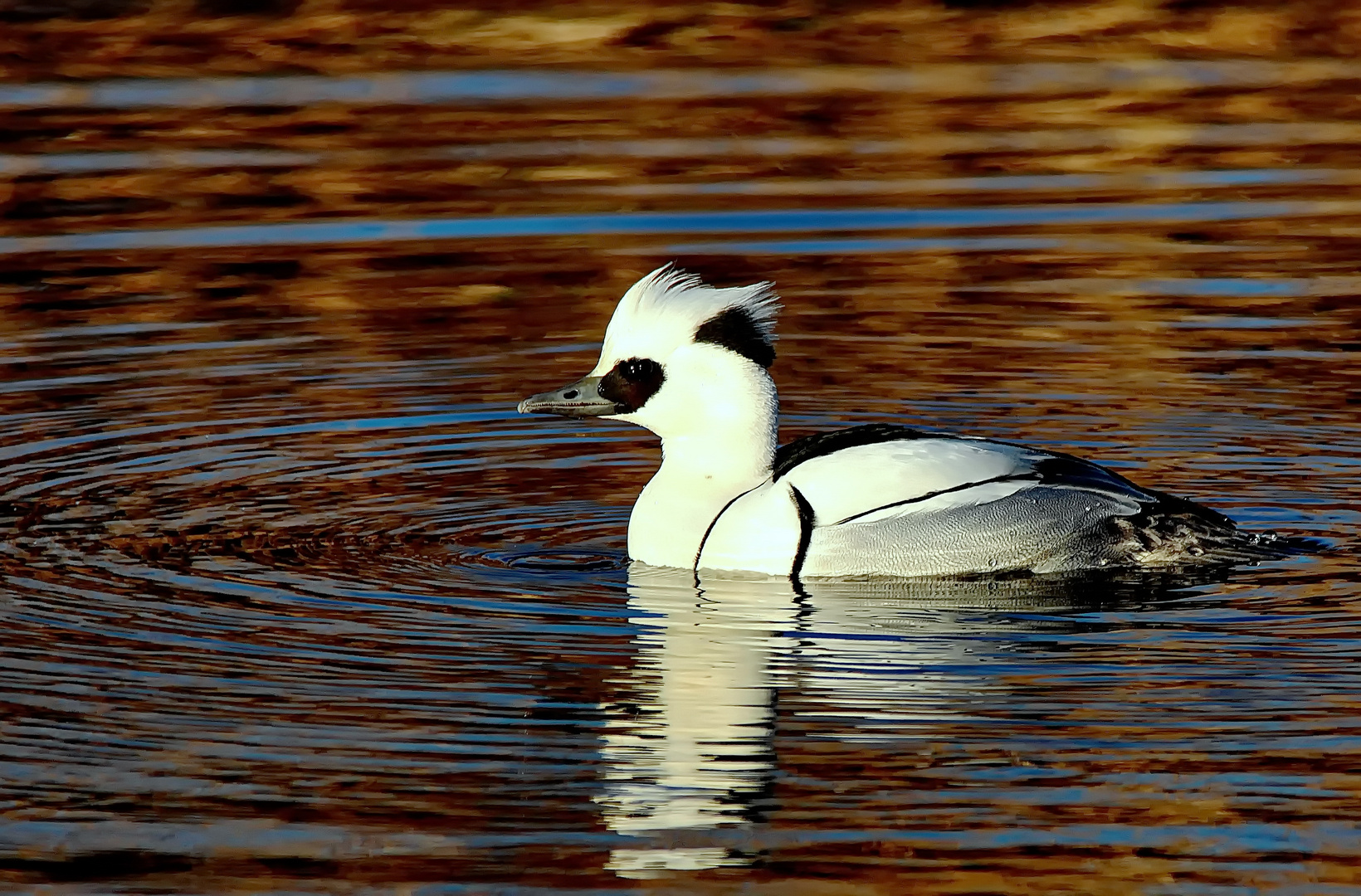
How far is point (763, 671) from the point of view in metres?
8.38

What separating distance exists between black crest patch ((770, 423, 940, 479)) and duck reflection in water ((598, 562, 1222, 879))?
51 centimetres

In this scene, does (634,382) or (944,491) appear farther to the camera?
(634,382)

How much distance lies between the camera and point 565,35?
65.1ft

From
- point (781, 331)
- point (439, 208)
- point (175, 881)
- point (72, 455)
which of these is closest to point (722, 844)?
point (175, 881)

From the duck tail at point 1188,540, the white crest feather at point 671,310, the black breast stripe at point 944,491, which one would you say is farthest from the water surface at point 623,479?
the white crest feather at point 671,310

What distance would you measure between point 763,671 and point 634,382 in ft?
6.29

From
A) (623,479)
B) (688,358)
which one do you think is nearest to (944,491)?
(688,358)

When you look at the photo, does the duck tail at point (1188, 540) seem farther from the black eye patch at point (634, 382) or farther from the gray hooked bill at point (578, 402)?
the gray hooked bill at point (578, 402)

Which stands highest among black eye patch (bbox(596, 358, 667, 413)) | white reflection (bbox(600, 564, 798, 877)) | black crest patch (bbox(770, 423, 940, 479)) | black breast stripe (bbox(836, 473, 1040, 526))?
black eye patch (bbox(596, 358, 667, 413))

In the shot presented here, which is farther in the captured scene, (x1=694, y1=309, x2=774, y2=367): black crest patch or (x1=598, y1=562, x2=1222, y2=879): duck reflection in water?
(x1=694, y1=309, x2=774, y2=367): black crest patch

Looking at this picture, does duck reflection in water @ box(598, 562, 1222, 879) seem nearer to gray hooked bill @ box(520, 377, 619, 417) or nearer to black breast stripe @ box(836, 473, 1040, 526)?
black breast stripe @ box(836, 473, 1040, 526)

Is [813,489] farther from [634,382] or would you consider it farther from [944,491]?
[634,382]

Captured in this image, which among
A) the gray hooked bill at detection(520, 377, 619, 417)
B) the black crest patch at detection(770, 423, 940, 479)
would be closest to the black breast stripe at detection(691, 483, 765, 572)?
the black crest patch at detection(770, 423, 940, 479)

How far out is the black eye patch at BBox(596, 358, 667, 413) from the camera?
9930 mm
